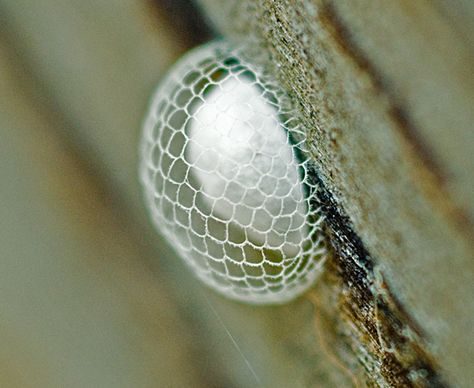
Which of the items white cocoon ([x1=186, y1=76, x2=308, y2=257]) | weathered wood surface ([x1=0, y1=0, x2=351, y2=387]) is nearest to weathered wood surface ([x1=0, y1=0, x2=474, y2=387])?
weathered wood surface ([x1=0, y1=0, x2=351, y2=387])

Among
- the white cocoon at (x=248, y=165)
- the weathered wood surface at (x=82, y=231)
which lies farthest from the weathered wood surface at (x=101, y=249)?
the white cocoon at (x=248, y=165)

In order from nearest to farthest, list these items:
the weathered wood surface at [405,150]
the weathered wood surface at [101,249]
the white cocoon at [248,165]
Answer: the weathered wood surface at [405,150], the white cocoon at [248,165], the weathered wood surface at [101,249]

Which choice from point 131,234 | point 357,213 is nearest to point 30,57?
point 131,234

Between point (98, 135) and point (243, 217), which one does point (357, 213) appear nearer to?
point (243, 217)

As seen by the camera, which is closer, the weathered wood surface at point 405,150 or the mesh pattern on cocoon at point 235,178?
the weathered wood surface at point 405,150

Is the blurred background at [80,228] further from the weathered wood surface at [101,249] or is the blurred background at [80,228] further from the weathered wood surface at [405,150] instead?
the weathered wood surface at [405,150]

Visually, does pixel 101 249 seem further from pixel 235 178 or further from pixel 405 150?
pixel 405 150
